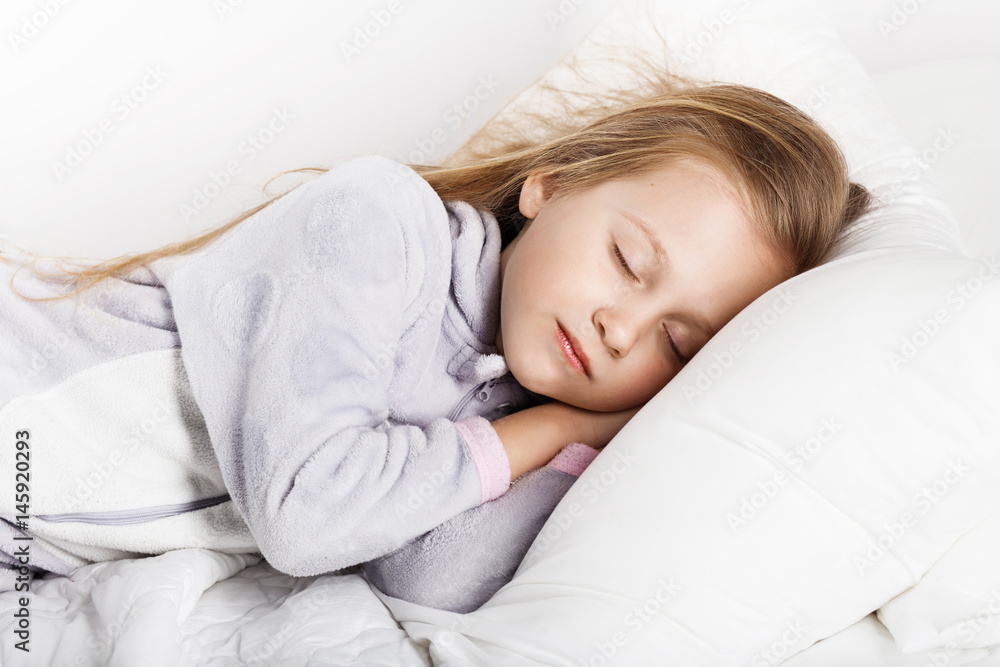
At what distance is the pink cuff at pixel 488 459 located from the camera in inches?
38.3

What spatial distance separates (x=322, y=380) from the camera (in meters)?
0.89

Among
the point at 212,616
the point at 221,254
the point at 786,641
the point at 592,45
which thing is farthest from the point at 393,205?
the point at 592,45

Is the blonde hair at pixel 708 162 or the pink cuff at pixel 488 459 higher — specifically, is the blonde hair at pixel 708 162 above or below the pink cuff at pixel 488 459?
above

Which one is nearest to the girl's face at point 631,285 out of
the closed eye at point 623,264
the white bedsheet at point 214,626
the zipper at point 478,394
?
the closed eye at point 623,264

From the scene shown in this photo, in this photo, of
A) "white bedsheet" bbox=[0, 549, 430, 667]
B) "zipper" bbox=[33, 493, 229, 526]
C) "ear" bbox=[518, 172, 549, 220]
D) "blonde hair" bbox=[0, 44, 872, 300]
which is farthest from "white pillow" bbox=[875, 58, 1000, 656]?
"zipper" bbox=[33, 493, 229, 526]

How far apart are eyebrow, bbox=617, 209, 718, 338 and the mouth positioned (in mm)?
132

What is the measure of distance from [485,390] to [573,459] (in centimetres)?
18

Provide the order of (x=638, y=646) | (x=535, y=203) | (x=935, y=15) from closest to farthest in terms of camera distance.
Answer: (x=638, y=646)
(x=535, y=203)
(x=935, y=15)

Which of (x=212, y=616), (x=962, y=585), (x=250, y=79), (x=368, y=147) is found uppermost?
(x=250, y=79)

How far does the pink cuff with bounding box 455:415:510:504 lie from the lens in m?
0.97

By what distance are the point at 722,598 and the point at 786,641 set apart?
3.4 inches

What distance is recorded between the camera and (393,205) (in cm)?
99

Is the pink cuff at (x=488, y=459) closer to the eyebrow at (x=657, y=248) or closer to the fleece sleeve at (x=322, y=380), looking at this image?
the fleece sleeve at (x=322, y=380)

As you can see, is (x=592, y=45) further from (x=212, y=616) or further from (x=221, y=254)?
(x=212, y=616)
